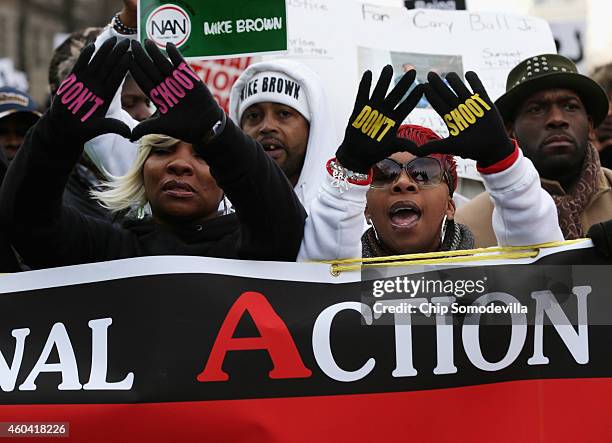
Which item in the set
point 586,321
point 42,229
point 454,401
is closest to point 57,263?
point 42,229

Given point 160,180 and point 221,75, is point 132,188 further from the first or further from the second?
point 221,75

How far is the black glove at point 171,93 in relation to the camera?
336 centimetres

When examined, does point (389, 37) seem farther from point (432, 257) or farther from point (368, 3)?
point (432, 257)

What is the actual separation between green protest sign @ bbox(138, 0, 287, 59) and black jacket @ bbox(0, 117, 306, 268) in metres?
0.74

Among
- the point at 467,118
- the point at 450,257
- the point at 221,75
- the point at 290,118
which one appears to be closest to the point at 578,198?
the point at 290,118

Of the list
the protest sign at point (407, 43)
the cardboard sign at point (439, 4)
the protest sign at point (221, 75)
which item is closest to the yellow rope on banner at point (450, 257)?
the protest sign at point (407, 43)

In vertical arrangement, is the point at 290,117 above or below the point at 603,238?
above

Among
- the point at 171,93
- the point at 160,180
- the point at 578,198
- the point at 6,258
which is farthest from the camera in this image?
the point at 578,198

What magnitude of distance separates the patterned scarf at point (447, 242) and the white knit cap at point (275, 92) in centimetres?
94

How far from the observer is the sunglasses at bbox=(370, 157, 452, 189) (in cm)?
396

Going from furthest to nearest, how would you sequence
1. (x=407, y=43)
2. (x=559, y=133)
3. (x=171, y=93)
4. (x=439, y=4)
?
(x=439, y=4) < (x=407, y=43) < (x=559, y=133) < (x=171, y=93)

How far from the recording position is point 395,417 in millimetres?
3385

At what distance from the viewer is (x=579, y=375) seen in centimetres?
343

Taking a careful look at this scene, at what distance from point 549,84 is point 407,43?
813 millimetres
